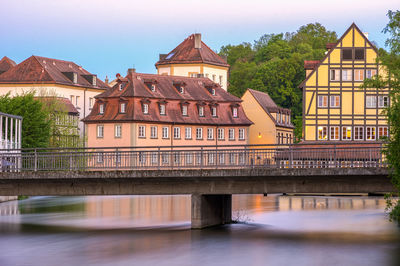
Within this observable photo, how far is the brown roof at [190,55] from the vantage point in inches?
4518

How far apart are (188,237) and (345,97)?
4411cm

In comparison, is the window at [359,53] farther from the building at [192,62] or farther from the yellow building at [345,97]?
the building at [192,62]

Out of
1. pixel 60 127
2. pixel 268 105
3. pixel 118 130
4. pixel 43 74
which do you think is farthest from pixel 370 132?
pixel 43 74

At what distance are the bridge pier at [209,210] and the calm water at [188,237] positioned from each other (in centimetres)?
55

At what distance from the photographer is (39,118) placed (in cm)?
7694

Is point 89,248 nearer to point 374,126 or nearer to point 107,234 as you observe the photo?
point 107,234

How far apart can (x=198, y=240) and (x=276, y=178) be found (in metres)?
4.70

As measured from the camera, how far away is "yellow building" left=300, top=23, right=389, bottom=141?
257ft

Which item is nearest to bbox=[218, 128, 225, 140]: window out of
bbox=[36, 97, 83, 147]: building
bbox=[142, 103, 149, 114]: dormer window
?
bbox=[142, 103, 149, 114]: dormer window

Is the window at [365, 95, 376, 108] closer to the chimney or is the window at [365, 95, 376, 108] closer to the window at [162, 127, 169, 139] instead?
the window at [162, 127, 169, 139]

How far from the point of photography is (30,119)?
3004 inches

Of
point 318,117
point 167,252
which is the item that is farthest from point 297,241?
point 318,117

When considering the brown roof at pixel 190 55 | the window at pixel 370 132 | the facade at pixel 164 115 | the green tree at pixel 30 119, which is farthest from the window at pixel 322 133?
the brown roof at pixel 190 55

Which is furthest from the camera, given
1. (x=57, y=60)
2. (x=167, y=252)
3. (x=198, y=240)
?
(x=57, y=60)
